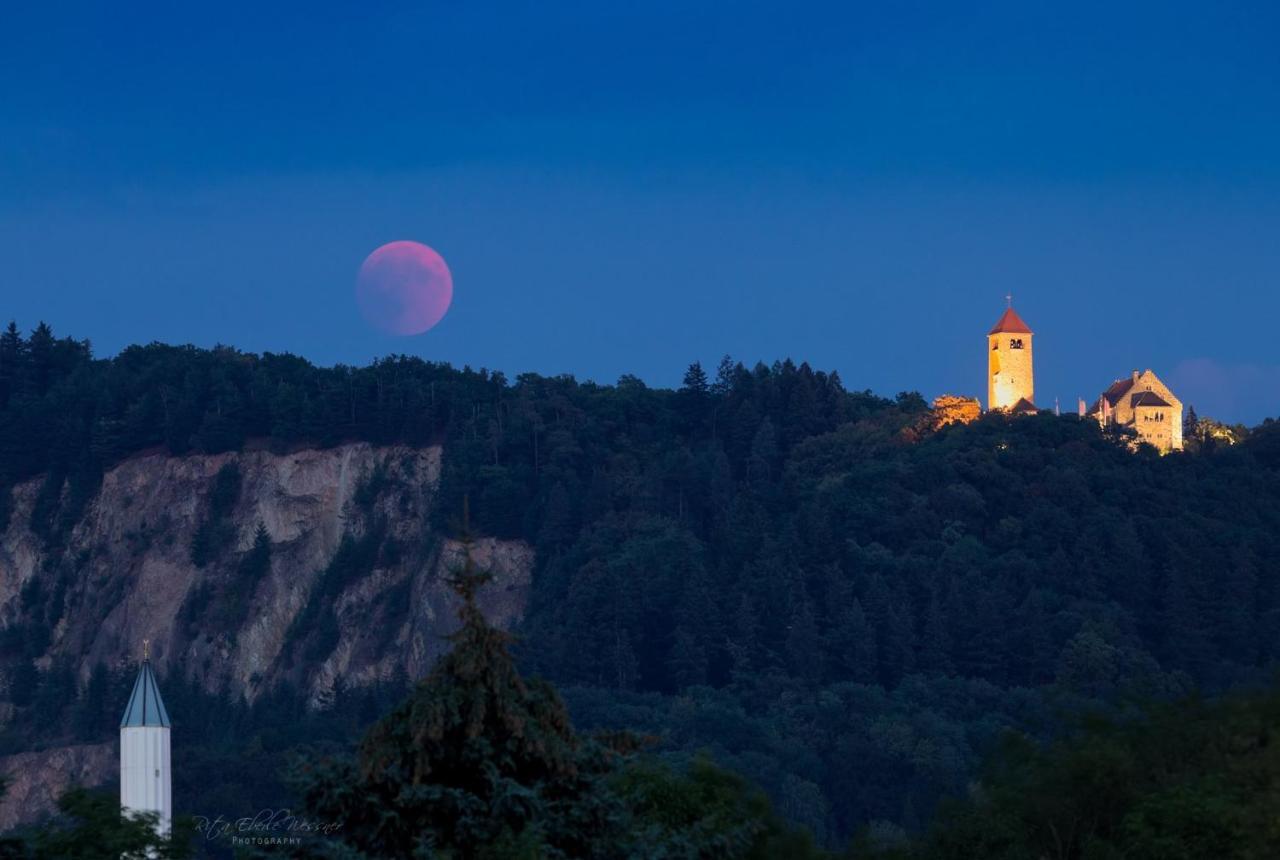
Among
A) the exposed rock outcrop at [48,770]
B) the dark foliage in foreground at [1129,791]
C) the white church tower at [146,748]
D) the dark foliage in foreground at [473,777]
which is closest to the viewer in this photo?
the dark foliage in foreground at [473,777]

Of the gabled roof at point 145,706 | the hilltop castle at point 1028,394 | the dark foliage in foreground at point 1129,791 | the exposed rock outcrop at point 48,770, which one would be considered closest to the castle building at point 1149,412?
the hilltop castle at point 1028,394

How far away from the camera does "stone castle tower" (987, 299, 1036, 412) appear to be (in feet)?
369

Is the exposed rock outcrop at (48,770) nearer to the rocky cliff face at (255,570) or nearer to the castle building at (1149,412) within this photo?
the rocky cliff face at (255,570)

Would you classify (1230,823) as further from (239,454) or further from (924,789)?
(239,454)

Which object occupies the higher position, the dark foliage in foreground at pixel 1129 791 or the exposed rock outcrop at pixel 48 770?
the dark foliage in foreground at pixel 1129 791

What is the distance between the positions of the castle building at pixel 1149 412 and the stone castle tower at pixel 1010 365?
3.71 metres

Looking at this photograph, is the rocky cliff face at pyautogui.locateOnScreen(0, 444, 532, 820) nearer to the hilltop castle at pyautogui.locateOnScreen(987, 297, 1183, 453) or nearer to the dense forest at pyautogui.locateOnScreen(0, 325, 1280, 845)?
the dense forest at pyautogui.locateOnScreen(0, 325, 1280, 845)

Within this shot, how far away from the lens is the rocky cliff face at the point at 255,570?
336 ft

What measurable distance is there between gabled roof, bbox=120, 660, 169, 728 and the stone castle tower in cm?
6881

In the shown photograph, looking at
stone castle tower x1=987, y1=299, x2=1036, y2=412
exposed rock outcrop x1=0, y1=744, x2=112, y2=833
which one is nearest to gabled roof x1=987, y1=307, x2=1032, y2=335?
stone castle tower x1=987, y1=299, x2=1036, y2=412

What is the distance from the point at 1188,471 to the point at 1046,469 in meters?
7.29

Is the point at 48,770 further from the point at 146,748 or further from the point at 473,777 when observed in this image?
the point at 473,777

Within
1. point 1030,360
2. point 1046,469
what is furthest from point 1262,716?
point 1030,360

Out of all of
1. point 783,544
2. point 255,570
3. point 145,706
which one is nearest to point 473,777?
point 145,706
